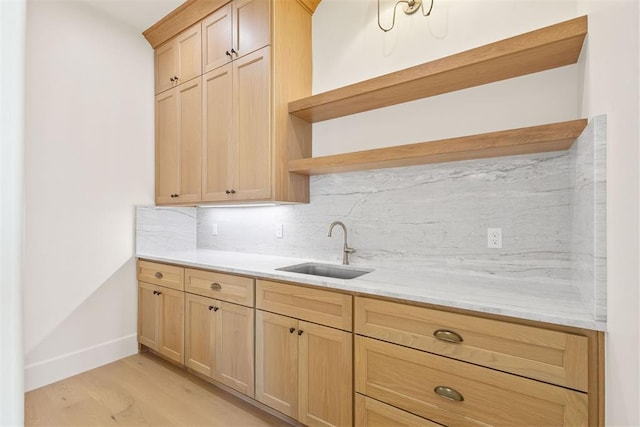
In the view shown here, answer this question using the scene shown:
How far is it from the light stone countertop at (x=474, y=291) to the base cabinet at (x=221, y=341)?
0.29m

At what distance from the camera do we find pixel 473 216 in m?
1.79

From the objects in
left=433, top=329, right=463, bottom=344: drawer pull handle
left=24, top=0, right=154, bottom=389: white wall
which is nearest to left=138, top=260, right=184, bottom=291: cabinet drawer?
left=24, top=0, right=154, bottom=389: white wall

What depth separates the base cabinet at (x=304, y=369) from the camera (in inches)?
63.2

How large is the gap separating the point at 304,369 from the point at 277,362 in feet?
0.65

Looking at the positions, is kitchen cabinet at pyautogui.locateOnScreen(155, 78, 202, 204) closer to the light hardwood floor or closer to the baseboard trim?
the baseboard trim

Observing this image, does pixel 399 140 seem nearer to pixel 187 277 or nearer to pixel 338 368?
pixel 338 368

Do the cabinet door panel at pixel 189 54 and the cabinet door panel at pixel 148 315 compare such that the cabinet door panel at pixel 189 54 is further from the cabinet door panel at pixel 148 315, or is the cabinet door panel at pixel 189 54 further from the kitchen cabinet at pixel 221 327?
the cabinet door panel at pixel 148 315

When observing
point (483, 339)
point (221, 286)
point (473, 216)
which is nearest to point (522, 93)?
point (473, 216)

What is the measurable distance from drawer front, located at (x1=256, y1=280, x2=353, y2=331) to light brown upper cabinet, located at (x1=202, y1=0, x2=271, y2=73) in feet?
5.21

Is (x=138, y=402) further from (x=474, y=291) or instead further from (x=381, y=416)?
(x=474, y=291)

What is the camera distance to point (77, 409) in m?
2.05

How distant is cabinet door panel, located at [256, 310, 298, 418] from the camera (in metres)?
1.78

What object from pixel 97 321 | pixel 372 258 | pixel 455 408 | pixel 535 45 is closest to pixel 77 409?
pixel 97 321

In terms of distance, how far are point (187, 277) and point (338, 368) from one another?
1336 millimetres
